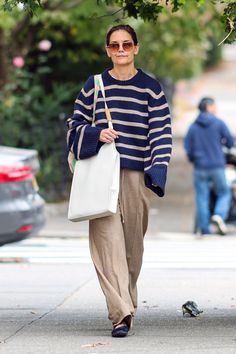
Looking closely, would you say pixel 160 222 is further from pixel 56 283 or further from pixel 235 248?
pixel 56 283

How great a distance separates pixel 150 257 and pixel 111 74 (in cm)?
604

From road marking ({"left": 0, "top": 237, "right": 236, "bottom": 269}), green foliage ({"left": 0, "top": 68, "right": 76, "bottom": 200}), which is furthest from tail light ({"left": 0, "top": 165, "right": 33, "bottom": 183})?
green foliage ({"left": 0, "top": 68, "right": 76, "bottom": 200})

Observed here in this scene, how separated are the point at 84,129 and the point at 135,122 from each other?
319mm

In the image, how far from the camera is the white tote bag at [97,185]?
24.5ft

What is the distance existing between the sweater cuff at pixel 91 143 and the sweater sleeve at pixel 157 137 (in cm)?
32

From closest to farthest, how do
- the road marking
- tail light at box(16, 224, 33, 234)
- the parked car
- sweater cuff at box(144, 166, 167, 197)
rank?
sweater cuff at box(144, 166, 167, 197) < the parked car < tail light at box(16, 224, 33, 234) < the road marking

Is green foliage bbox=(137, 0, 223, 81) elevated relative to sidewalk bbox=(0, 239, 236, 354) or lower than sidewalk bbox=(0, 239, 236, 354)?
elevated

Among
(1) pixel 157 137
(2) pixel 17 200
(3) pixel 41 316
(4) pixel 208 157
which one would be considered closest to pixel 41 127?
(4) pixel 208 157

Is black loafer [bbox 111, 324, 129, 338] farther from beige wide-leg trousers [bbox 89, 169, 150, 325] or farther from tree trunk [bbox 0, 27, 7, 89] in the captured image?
tree trunk [bbox 0, 27, 7, 89]

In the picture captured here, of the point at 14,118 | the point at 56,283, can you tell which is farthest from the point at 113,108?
the point at 14,118

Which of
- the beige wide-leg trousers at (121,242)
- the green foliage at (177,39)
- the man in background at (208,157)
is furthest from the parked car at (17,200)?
the green foliage at (177,39)

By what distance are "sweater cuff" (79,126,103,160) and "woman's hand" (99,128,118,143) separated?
3 cm

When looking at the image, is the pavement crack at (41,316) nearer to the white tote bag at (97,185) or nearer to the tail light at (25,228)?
the white tote bag at (97,185)

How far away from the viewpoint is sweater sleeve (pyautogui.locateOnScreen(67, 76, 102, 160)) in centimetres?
749
